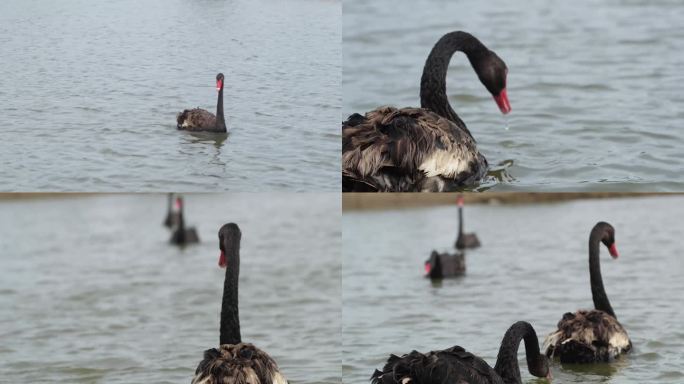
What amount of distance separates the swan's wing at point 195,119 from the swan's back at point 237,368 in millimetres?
2553

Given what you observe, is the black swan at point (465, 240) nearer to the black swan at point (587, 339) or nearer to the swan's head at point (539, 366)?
the black swan at point (587, 339)

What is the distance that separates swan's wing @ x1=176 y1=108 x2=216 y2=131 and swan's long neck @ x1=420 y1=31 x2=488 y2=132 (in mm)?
1538

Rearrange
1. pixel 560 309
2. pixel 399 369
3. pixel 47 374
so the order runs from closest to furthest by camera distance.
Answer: pixel 399 369, pixel 47 374, pixel 560 309

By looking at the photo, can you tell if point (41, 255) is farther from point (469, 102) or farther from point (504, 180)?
point (504, 180)

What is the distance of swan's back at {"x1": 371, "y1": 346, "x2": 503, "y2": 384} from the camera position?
19.4ft

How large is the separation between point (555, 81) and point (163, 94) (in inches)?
141

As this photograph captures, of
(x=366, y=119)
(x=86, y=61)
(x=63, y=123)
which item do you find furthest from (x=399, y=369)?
(x=86, y=61)

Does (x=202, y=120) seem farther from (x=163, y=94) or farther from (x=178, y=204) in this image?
(x=178, y=204)

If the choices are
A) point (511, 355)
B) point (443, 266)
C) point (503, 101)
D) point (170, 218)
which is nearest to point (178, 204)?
point (170, 218)

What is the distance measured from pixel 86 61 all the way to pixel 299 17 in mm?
2401

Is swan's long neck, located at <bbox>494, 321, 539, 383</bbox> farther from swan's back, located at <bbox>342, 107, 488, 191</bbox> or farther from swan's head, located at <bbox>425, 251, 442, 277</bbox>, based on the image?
swan's head, located at <bbox>425, 251, 442, 277</bbox>

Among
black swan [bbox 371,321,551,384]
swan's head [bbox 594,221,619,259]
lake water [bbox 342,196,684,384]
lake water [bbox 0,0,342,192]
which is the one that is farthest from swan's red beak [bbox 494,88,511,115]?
black swan [bbox 371,321,551,384]

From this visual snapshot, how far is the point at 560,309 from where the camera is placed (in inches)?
339

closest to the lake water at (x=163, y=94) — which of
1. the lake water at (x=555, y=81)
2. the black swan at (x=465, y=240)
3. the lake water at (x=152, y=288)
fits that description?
the lake water at (x=555, y=81)
